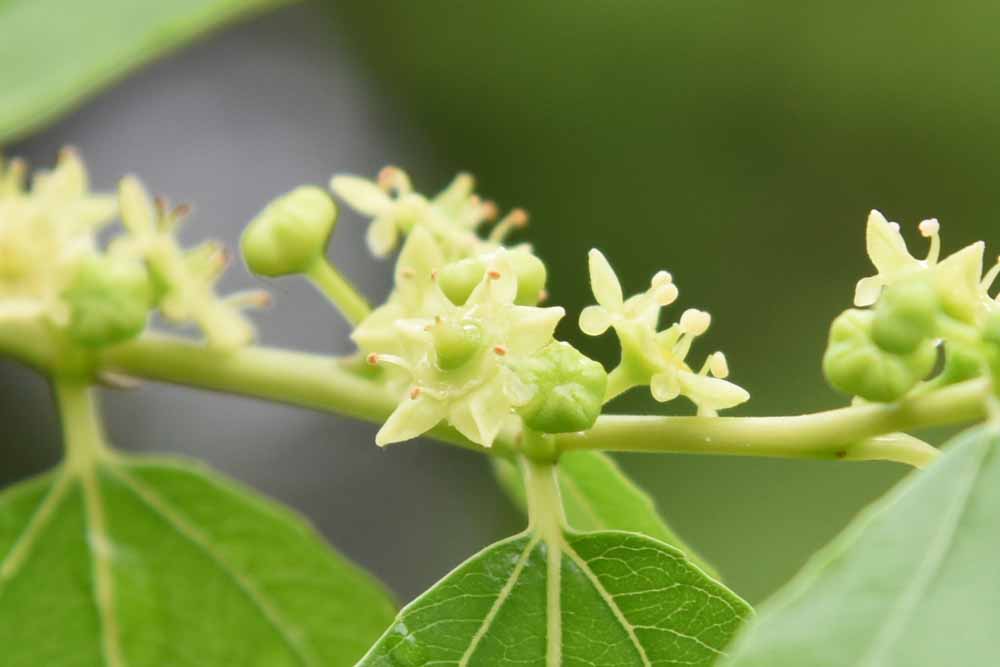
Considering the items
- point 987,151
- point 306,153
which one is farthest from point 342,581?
point 306,153

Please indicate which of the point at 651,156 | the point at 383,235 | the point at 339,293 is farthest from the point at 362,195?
the point at 651,156

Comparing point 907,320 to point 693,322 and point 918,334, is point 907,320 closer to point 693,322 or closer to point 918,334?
point 918,334

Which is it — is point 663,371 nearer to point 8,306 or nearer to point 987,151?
point 8,306

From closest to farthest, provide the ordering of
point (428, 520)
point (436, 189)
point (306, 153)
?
point (436, 189) → point (306, 153) → point (428, 520)

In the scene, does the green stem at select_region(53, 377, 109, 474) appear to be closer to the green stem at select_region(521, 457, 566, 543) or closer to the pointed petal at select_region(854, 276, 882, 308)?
the green stem at select_region(521, 457, 566, 543)

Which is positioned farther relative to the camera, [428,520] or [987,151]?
[428,520]

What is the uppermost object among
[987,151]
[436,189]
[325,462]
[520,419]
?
[436,189]

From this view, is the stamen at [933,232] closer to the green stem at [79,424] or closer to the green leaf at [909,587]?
the green leaf at [909,587]

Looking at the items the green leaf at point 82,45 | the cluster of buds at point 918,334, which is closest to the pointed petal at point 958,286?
the cluster of buds at point 918,334
